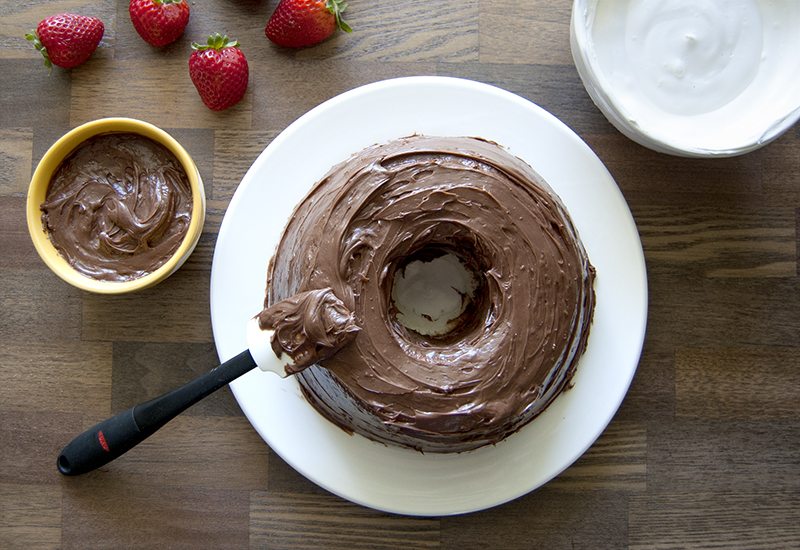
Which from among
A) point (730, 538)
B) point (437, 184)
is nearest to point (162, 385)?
point (437, 184)

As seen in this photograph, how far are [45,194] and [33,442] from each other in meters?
0.55

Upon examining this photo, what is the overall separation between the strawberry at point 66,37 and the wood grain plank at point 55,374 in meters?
0.61

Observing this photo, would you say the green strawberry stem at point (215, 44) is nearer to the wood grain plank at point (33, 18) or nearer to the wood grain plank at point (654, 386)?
the wood grain plank at point (33, 18)

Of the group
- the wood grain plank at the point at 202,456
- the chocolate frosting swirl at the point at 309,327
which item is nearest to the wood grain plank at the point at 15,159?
the wood grain plank at the point at 202,456

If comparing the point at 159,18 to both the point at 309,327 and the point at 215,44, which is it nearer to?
the point at 215,44

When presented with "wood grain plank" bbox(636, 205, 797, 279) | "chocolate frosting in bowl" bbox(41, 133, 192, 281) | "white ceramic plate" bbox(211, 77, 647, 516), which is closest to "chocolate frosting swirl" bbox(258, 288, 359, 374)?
"white ceramic plate" bbox(211, 77, 647, 516)

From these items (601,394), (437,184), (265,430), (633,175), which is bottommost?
(265,430)

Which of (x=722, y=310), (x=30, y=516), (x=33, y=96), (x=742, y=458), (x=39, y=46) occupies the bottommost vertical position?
(x=30, y=516)

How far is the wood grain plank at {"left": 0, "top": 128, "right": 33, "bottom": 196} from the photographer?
166 centimetres

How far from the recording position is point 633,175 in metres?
1.62

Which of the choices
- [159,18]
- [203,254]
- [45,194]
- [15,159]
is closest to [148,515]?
[203,254]

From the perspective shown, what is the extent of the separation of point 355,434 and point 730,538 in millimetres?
853

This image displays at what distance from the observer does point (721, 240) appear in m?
1.63

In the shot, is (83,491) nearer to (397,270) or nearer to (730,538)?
(397,270)
